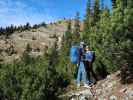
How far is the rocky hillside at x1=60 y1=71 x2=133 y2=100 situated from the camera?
19.6 metres

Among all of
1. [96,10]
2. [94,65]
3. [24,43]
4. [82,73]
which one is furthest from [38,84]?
[24,43]

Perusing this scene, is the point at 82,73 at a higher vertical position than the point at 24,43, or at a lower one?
higher

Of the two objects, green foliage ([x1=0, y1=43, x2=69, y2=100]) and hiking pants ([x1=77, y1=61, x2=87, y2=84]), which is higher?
hiking pants ([x1=77, y1=61, x2=87, y2=84])

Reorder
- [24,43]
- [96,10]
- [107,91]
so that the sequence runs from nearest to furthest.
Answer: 1. [107,91]
2. [96,10]
3. [24,43]

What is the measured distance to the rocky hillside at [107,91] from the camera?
19591 mm

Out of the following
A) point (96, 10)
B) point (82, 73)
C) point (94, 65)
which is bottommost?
point (94, 65)

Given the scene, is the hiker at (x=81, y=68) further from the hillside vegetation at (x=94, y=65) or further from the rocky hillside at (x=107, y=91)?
the hillside vegetation at (x=94, y=65)

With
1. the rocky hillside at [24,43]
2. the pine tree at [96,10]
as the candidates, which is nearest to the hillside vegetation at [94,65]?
the pine tree at [96,10]

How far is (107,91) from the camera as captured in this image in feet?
67.3

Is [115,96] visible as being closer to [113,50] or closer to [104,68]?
[113,50]

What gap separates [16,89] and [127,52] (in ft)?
149

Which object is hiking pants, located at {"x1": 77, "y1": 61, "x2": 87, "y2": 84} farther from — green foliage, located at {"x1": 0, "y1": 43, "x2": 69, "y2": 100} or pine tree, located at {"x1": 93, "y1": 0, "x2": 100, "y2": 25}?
pine tree, located at {"x1": 93, "y1": 0, "x2": 100, "y2": 25}

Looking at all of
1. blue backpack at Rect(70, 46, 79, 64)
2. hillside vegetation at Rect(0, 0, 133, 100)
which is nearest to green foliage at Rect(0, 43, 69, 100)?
hillside vegetation at Rect(0, 0, 133, 100)

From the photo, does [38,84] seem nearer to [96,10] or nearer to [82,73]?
[82,73]
